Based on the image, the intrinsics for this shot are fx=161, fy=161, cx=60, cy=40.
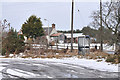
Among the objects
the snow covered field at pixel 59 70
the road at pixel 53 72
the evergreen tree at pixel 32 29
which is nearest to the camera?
the road at pixel 53 72

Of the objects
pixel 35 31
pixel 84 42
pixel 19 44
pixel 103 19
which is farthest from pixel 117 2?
pixel 35 31

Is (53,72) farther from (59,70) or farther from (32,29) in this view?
(32,29)

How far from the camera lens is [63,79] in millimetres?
7055

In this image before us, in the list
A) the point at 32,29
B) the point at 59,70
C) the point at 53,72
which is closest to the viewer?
the point at 53,72

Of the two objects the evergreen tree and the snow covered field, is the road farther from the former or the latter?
the evergreen tree

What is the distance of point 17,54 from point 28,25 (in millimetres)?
32396

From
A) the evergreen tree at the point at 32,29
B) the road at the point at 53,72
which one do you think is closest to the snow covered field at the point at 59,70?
the road at the point at 53,72

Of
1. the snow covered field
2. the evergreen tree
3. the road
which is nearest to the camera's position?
the road

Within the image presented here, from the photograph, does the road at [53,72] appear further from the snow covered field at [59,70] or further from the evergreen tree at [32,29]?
the evergreen tree at [32,29]

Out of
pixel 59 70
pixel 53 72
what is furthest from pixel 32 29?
pixel 53 72

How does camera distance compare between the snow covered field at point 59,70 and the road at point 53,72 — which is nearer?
the road at point 53,72

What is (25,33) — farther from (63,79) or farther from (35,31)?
(63,79)

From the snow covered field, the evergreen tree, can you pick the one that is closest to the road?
the snow covered field

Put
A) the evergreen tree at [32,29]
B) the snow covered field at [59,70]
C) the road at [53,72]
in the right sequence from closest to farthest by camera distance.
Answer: the road at [53,72], the snow covered field at [59,70], the evergreen tree at [32,29]
